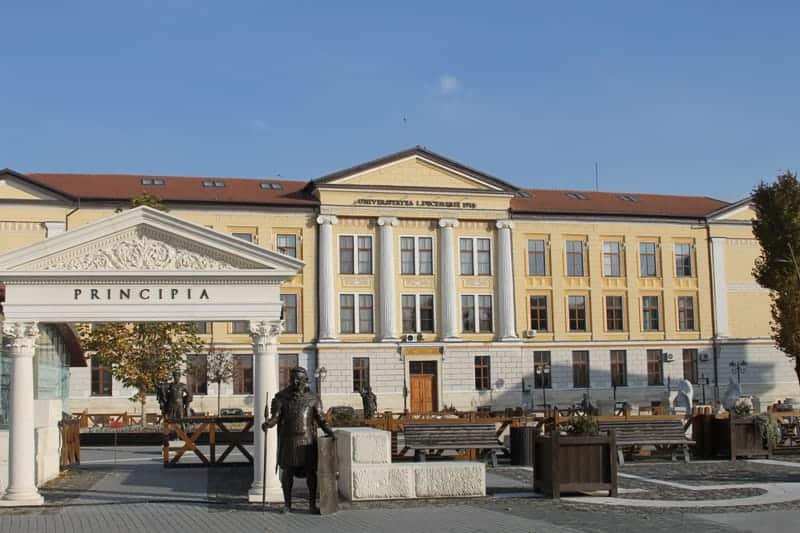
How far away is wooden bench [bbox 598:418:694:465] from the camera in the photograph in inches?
864

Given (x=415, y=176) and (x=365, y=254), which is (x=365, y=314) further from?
(x=415, y=176)

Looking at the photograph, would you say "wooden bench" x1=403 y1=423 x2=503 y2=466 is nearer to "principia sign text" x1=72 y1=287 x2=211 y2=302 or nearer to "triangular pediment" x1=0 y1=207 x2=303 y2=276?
"triangular pediment" x1=0 y1=207 x2=303 y2=276

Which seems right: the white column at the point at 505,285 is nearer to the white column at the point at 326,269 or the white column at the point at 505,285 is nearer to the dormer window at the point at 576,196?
the dormer window at the point at 576,196

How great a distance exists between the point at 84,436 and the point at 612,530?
2362cm

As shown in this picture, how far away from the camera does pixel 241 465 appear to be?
2209 cm

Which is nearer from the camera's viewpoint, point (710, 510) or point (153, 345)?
point (710, 510)

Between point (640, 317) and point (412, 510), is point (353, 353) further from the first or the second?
point (412, 510)

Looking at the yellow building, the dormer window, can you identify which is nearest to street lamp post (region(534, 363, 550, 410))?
the yellow building

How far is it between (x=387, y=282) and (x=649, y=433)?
30.8 metres

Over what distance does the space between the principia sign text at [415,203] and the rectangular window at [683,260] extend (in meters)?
11.8

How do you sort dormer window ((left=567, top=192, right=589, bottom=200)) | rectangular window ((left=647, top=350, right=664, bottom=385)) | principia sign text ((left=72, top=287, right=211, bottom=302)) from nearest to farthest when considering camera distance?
principia sign text ((left=72, top=287, right=211, bottom=302)), rectangular window ((left=647, top=350, right=664, bottom=385)), dormer window ((left=567, top=192, right=589, bottom=200))

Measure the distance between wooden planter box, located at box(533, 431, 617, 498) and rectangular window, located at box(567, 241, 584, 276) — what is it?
39.7 metres

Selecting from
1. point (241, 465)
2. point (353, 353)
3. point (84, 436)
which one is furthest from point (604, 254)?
point (241, 465)

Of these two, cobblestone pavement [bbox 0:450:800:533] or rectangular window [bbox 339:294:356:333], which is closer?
cobblestone pavement [bbox 0:450:800:533]
